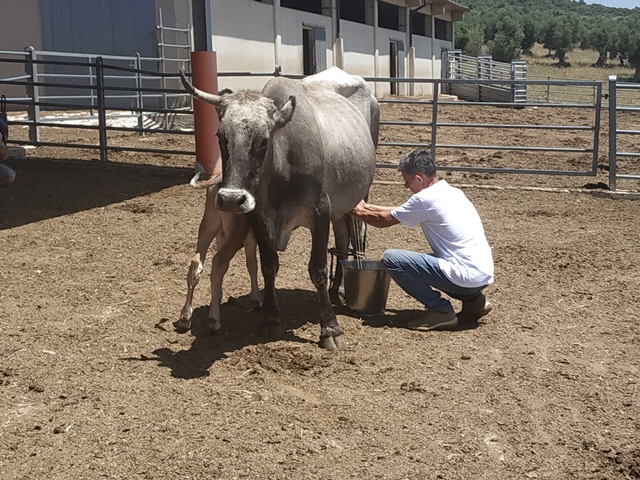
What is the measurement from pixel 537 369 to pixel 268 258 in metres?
1.83

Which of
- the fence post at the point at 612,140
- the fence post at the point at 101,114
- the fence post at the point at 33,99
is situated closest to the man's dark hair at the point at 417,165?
the fence post at the point at 612,140

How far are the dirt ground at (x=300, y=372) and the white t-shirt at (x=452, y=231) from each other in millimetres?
405

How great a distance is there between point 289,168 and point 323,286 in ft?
2.71

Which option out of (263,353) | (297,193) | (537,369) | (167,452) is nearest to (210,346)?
→ (263,353)

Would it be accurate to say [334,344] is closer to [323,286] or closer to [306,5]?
[323,286]

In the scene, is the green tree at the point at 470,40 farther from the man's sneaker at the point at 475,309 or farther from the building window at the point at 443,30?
the man's sneaker at the point at 475,309

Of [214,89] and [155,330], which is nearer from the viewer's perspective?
[155,330]

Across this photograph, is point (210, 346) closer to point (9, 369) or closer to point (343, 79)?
point (9, 369)

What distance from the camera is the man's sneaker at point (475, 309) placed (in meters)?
5.69

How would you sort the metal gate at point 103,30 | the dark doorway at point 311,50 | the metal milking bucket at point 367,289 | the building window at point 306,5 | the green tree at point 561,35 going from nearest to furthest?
the metal milking bucket at point 367,289, the metal gate at point 103,30, the building window at point 306,5, the dark doorway at point 311,50, the green tree at point 561,35

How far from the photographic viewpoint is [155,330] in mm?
5379

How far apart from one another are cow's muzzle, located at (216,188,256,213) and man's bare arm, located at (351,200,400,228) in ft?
4.89

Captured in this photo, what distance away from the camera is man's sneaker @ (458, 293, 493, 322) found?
18.7ft

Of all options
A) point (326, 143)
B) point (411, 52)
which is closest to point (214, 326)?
point (326, 143)
